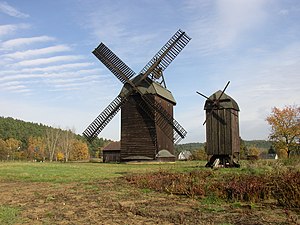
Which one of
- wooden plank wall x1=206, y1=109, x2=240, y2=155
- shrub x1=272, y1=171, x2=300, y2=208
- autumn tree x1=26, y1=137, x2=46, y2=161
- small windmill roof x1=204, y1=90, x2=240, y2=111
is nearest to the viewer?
shrub x1=272, y1=171, x2=300, y2=208

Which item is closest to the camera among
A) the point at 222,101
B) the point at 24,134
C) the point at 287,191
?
the point at 287,191

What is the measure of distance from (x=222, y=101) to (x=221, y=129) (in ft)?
6.79

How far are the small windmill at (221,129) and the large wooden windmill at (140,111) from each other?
32.3 ft

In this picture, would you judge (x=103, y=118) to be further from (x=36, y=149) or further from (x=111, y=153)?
(x=36, y=149)

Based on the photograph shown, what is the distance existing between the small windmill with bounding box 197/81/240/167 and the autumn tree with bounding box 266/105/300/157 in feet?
99.8

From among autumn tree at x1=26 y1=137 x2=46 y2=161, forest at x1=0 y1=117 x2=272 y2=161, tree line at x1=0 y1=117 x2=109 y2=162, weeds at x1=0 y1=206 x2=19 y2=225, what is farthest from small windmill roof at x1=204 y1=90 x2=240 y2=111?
autumn tree at x1=26 y1=137 x2=46 y2=161

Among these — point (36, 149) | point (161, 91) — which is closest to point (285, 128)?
point (161, 91)

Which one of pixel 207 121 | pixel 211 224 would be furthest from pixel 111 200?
pixel 207 121

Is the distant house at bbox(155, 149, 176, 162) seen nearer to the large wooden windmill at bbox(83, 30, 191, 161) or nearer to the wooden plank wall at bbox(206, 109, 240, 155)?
the large wooden windmill at bbox(83, 30, 191, 161)

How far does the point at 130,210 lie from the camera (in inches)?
305

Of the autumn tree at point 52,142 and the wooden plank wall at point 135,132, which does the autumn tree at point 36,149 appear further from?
the wooden plank wall at point 135,132

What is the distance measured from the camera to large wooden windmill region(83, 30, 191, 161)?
111 ft

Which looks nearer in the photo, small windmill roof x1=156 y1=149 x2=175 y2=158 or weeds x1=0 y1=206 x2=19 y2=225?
weeds x1=0 y1=206 x2=19 y2=225

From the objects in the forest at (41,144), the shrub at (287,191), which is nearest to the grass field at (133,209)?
the shrub at (287,191)
